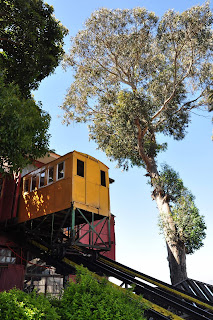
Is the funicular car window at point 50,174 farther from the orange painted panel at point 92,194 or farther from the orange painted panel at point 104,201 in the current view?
the orange painted panel at point 104,201

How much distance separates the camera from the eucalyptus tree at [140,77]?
18.1m

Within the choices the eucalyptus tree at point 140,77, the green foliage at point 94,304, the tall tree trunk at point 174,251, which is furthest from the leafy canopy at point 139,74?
the green foliage at point 94,304

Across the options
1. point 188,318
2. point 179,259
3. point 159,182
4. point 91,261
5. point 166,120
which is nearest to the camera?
point 188,318

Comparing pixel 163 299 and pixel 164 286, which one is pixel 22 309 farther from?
pixel 164 286

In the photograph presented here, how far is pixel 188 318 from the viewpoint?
8.35m

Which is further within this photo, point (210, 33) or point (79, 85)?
point (79, 85)

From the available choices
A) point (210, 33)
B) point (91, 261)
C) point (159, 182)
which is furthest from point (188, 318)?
point (210, 33)

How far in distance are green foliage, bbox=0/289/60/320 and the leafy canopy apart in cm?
1466

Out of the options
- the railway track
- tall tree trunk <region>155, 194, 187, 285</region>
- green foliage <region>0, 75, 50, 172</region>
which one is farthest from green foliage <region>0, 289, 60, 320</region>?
tall tree trunk <region>155, 194, 187, 285</region>

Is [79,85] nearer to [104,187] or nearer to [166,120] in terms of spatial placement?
[166,120]

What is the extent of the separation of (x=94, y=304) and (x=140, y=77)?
1882cm

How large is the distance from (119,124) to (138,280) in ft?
36.2

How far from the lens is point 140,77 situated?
68.1 ft

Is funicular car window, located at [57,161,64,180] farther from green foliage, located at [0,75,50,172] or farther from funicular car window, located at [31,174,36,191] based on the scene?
green foliage, located at [0,75,50,172]
